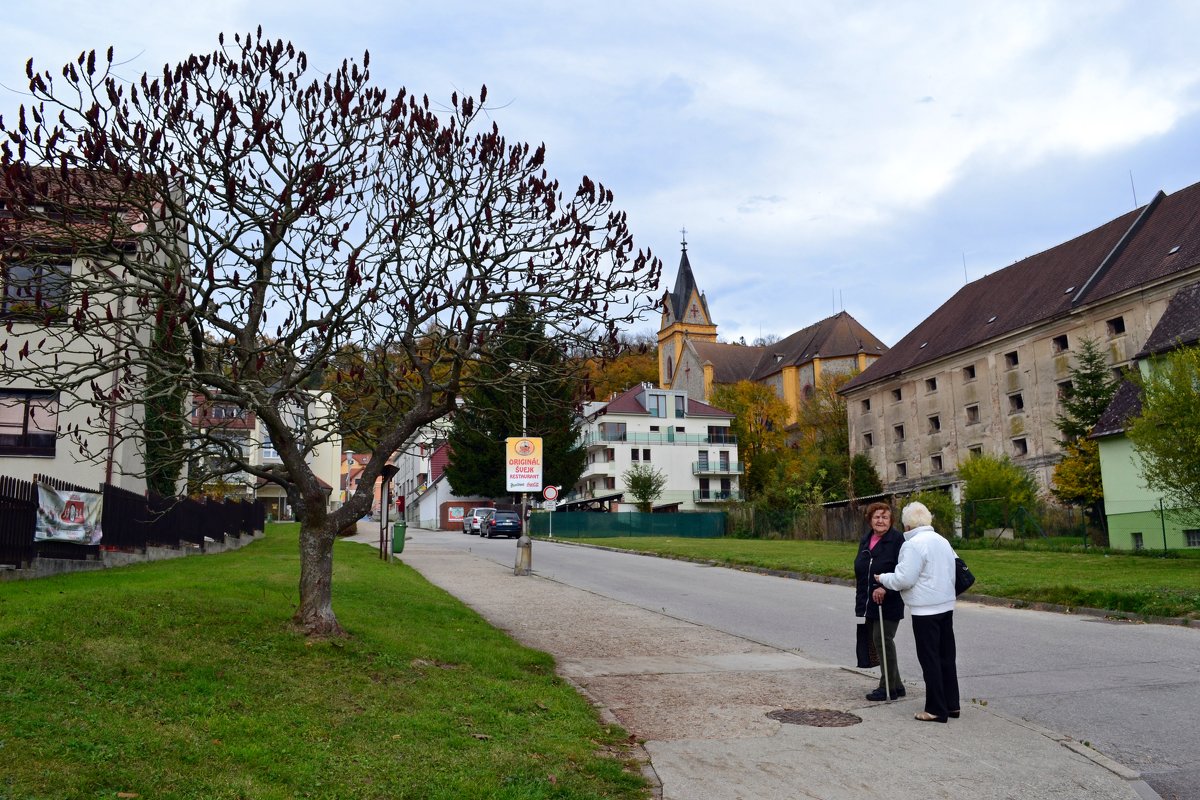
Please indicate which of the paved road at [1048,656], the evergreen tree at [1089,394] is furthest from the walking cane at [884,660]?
the evergreen tree at [1089,394]

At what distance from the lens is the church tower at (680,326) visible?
109375 mm

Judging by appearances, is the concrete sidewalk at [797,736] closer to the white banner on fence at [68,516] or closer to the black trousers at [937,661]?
the black trousers at [937,661]

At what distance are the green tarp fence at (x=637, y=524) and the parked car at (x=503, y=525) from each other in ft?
8.40

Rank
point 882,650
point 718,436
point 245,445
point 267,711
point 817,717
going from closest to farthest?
point 267,711
point 817,717
point 882,650
point 245,445
point 718,436

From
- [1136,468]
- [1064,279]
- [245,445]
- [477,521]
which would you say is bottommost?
[477,521]

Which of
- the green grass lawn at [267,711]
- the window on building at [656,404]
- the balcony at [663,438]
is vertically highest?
the window on building at [656,404]

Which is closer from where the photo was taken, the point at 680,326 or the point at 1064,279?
the point at 1064,279

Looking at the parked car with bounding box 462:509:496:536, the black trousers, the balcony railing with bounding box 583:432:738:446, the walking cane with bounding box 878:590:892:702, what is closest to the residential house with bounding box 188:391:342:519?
the walking cane with bounding box 878:590:892:702

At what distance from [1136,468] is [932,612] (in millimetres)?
28417

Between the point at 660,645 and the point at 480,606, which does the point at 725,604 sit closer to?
the point at 480,606

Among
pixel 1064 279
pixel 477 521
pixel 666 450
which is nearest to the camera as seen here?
pixel 1064 279

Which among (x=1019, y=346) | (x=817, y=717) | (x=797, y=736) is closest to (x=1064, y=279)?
(x=1019, y=346)

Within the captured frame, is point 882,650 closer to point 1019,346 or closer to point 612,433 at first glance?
point 1019,346

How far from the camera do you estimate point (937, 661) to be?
736 cm
